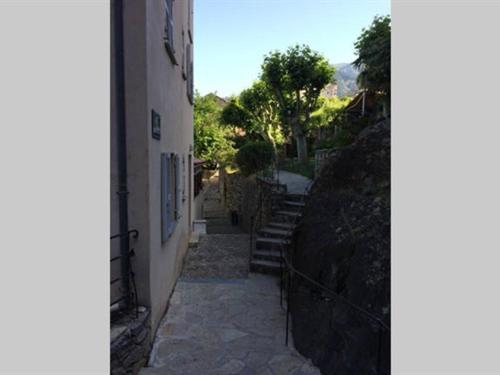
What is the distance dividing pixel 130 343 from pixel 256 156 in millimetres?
11771

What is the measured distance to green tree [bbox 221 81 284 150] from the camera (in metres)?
24.4

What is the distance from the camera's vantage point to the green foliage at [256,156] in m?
14.9

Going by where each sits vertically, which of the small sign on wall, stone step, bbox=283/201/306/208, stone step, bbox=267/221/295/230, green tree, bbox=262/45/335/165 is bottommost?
stone step, bbox=267/221/295/230

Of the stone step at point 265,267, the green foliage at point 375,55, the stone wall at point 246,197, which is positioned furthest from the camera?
the stone wall at point 246,197

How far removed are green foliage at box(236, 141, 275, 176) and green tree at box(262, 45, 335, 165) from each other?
5.13m

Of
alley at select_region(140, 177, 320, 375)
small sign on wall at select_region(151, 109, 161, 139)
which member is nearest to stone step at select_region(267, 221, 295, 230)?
alley at select_region(140, 177, 320, 375)

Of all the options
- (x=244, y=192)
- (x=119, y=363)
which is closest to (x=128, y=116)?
(x=119, y=363)

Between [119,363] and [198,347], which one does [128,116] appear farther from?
[198,347]

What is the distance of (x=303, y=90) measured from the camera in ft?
63.1

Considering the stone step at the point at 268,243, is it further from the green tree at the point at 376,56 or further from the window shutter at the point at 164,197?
the green tree at the point at 376,56

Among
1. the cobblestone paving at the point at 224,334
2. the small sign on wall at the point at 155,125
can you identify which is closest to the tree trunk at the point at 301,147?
the cobblestone paving at the point at 224,334

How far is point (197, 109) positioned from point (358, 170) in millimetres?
23498

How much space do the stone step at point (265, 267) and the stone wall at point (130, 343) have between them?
3.77 meters

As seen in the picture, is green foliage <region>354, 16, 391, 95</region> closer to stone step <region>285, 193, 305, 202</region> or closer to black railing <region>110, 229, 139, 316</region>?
stone step <region>285, 193, 305, 202</region>
